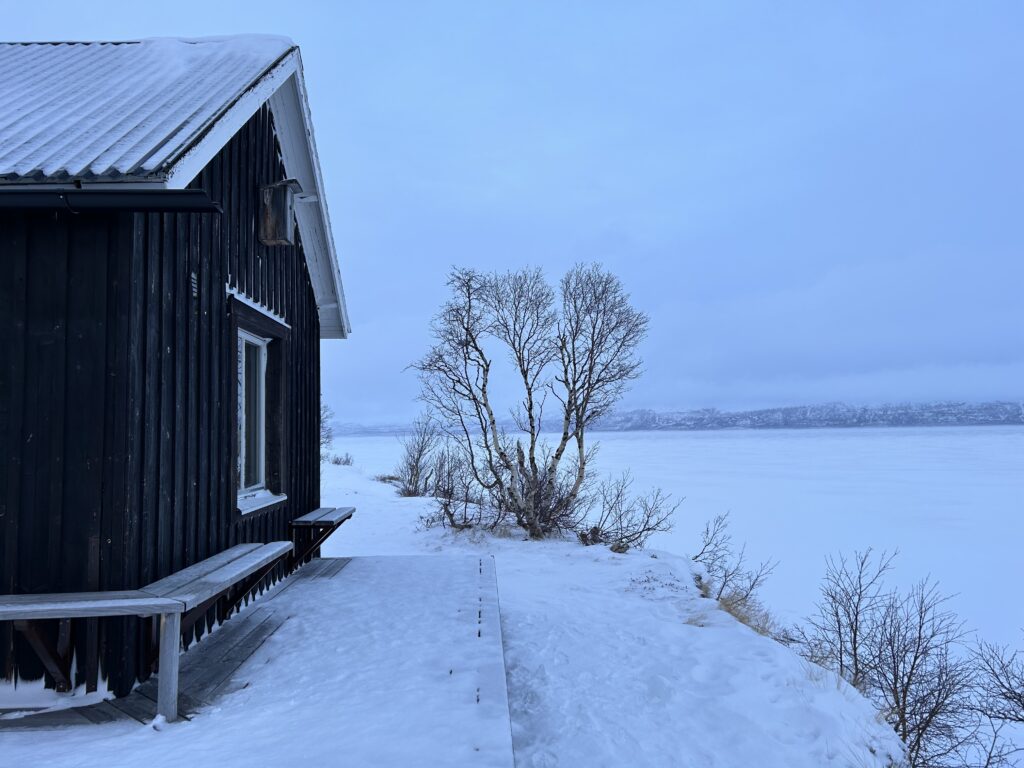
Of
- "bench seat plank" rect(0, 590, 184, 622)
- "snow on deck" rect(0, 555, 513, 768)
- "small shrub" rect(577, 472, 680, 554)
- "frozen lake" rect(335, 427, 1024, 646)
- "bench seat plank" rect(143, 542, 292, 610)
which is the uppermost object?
"bench seat plank" rect(0, 590, 184, 622)

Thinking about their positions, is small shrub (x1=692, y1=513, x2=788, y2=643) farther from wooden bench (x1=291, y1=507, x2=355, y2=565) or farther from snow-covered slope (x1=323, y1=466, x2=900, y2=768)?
wooden bench (x1=291, y1=507, x2=355, y2=565)

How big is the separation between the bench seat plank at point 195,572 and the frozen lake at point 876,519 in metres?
13.2

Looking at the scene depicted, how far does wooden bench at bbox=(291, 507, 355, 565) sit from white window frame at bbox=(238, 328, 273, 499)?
2.67ft

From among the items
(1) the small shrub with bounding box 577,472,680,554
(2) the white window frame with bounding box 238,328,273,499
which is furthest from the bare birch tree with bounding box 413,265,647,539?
(2) the white window frame with bounding box 238,328,273,499

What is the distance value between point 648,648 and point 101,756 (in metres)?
4.40

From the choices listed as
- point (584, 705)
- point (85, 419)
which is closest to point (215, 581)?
point (85, 419)

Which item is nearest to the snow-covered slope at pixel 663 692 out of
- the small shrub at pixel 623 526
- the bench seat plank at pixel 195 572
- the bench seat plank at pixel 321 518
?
the bench seat plank at pixel 321 518

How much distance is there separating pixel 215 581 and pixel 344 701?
959 millimetres

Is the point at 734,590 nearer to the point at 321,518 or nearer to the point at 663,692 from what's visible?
the point at 663,692

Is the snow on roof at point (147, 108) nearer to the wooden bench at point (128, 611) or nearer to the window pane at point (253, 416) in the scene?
the window pane at point (253, 416)

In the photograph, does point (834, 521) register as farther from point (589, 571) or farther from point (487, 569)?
point (487, 569)

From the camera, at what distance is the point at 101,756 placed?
2633mm

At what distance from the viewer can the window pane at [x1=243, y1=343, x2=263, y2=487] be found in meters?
5.63

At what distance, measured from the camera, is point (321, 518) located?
21.6ft
